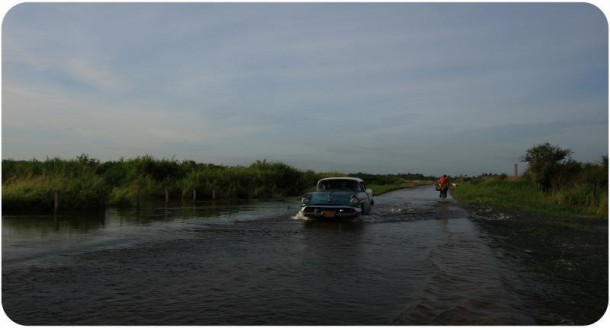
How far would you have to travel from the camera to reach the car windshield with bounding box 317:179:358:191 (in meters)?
17.5

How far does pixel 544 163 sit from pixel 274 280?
39.9 metres

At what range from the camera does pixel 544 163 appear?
135ft

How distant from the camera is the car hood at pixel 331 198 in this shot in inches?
625

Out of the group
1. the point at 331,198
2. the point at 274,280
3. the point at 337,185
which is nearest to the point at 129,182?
the point at 337,185

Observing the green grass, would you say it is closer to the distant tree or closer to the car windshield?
the car windshield

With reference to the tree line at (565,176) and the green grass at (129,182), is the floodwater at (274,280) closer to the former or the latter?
the green grass at (129,182)

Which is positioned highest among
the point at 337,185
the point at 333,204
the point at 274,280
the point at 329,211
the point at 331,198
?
the point at 337,185

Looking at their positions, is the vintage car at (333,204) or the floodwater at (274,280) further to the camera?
the vintage car at (333,204)

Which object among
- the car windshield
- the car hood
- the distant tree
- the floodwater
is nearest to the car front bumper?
the car hood

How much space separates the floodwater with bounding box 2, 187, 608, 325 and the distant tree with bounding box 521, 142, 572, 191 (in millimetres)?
31172

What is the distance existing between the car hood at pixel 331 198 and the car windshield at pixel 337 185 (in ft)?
3.40

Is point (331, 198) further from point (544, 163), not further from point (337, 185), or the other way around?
point (544, 163)

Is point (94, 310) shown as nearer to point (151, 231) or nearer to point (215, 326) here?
point (215, 326)

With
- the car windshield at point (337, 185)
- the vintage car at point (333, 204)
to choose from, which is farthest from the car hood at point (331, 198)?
the car windshield at point (337, 185)
